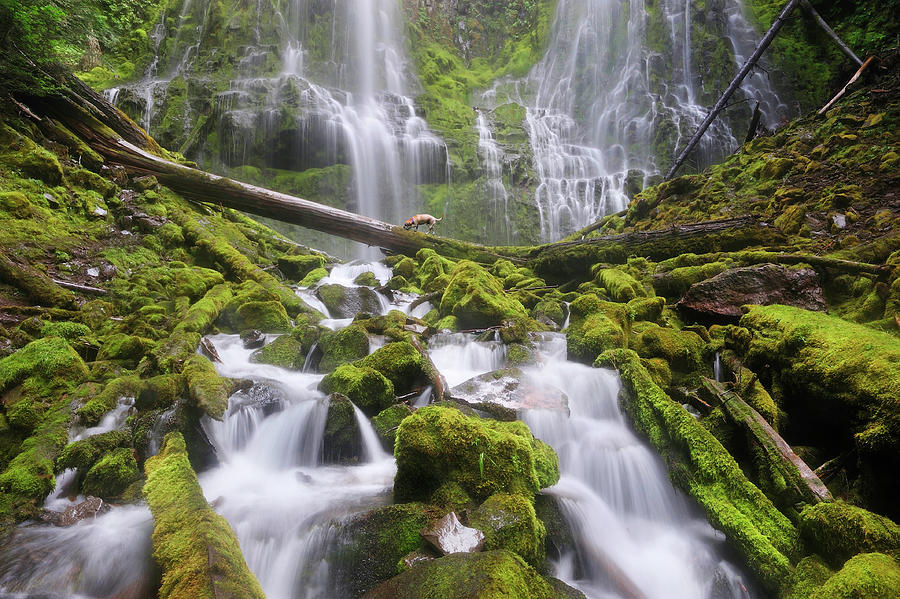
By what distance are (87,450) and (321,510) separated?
6.00 feet

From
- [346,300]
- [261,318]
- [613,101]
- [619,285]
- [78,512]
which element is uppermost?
[613,101]

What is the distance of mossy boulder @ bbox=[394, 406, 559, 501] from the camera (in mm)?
2703

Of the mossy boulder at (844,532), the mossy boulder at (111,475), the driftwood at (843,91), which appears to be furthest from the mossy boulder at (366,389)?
the driftwood at (843,91)

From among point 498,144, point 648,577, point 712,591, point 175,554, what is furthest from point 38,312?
point 498,144

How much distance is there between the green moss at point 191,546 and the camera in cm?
185

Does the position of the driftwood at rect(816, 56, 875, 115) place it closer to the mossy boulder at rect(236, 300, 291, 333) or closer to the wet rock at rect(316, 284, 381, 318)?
the wet rock at rect(316, 284, 381, 318)

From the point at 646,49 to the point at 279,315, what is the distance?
25.6 meters

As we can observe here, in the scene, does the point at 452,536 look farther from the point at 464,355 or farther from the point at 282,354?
the point at 282,354

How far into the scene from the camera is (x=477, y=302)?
635 cm

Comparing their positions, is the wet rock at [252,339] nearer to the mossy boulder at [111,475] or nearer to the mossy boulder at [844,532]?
the mossy boulder at [111,475]

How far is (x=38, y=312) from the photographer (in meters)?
4.10

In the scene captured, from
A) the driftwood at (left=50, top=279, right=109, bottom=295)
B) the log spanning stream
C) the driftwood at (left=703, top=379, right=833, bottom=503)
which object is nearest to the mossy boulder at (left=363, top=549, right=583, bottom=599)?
the log spanning stream

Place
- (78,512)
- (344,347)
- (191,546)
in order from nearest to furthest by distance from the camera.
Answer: (191,546) → (78,512) → (344,347)

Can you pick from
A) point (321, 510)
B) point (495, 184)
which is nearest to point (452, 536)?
point (321, 510)
